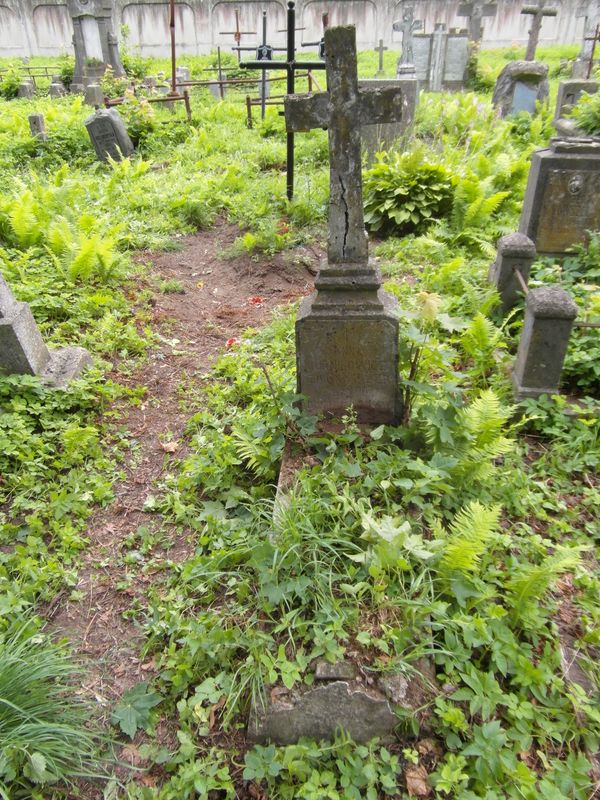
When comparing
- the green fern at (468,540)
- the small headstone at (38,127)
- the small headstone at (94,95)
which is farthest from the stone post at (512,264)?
the small headstone at (94,95)

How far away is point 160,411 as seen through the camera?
4613 mm

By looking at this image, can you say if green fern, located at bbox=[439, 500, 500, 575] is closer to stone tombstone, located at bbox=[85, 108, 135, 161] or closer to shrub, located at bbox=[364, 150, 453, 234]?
shrub, located at bbox=[364, 150, 453, 234]

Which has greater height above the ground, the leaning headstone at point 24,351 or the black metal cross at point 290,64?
the black metal cross at point 290,64

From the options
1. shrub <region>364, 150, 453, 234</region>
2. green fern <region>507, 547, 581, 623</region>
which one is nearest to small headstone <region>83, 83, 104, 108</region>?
shrub <region>364, 150, 453, 234</region>

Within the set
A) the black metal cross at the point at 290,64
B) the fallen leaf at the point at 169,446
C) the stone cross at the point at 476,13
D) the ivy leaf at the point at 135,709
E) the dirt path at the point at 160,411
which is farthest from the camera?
the stone cross at the point at 476,13

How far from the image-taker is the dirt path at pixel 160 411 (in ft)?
9.45

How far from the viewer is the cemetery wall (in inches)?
951

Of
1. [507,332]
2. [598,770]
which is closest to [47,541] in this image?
[598,770]

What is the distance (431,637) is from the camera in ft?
8.00

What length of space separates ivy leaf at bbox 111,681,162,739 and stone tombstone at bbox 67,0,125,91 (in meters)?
17.9

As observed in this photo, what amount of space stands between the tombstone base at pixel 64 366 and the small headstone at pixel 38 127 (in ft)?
26.5

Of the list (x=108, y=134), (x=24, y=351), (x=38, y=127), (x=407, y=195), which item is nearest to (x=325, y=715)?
(x=24, y=351)

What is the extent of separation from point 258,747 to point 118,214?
7.07 m

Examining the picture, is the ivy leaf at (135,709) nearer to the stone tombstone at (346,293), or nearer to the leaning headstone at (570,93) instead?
the stone tombstone at (346,293)
